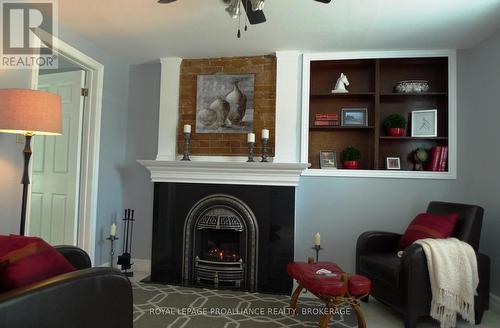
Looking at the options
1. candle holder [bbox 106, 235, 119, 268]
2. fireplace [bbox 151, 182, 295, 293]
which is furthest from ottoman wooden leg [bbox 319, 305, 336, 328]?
candle holder [bbox 106, 235, 119, 268]

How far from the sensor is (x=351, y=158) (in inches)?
131

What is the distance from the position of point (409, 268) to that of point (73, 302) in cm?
202

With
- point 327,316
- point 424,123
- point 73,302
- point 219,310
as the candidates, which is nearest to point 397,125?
point 424,123

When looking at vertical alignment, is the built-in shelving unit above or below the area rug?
above

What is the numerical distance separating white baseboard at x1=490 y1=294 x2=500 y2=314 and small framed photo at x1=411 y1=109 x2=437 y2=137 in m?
1.49

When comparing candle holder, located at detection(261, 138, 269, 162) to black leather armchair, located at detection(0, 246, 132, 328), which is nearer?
black leather armchair, located at detection(0, 246, 132, 328)

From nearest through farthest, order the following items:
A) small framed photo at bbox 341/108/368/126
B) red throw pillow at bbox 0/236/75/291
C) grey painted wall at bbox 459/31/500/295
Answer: red throw pillow at bbox 0/236/75/291 < grey painted wall at bbox 459/31/500/295 < small framed photo at bbox 341/108/368/126

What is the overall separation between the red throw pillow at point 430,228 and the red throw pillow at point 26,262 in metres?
2.47

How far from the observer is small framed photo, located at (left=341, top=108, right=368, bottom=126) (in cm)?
341

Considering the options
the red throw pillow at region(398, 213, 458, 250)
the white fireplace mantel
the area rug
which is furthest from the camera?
the white fireplace mantel

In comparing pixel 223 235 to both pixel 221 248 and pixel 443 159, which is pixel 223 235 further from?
pixel 443 159

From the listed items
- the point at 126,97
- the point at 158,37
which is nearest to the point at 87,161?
the point at 126,97

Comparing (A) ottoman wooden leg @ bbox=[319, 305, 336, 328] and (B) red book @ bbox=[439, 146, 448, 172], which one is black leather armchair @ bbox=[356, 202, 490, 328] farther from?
(A) ottoman wooden leg @ bbox=[319, 305, 336, 328]

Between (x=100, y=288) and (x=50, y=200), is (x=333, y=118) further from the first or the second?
(x=50, y=200)
